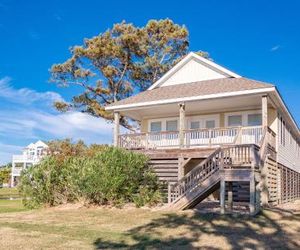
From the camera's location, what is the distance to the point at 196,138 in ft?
65.1

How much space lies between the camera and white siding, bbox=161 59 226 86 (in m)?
22.2

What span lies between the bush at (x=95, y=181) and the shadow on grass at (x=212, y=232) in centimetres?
291

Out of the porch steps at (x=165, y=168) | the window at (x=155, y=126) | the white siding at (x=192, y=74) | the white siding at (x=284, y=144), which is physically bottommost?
the porch steps at (x=165, y=168)

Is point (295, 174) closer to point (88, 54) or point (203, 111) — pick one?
point (203, 111)

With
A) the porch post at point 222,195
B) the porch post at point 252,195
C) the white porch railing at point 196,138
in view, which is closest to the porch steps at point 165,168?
the white porch railing at point 196,138

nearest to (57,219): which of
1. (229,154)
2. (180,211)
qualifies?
(180,211)

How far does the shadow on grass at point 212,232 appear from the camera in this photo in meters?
8.82

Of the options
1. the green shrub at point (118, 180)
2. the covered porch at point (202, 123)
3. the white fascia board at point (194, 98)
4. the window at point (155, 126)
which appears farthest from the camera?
the window at point (155, 126)

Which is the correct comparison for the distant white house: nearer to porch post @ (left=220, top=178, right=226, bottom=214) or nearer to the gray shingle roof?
the gray shingle roof

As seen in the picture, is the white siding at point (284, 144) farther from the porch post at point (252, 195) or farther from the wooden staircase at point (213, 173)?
the porch post at point (252, 195)

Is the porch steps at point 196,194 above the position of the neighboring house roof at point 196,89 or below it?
below

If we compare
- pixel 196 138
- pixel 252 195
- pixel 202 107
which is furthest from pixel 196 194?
pixel 202 107

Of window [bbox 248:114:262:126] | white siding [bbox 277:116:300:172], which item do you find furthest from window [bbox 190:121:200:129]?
white siding [bbox 277:116:300:172]

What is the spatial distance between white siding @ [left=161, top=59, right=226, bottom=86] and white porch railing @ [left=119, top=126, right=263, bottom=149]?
12.2 feet
